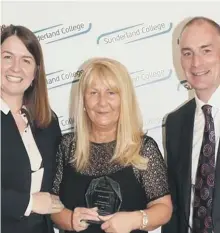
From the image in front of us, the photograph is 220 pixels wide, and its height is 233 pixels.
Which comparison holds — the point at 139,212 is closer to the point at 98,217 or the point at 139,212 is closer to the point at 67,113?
the point at 98,217

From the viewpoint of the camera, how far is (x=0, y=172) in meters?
1.79

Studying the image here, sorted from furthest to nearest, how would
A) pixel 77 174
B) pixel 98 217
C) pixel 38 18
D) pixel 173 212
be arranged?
pixel 38 18, pixel 173 212, pixel 77 174, pixel 98 217

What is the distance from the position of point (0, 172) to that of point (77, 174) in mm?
330

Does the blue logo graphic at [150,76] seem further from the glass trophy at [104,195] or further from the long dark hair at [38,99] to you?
the glass trophy at [104,195]

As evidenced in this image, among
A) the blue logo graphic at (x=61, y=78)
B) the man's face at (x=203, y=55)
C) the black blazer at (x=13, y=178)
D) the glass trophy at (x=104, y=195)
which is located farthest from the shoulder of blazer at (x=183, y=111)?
the black blazer at (x=13, y=178)

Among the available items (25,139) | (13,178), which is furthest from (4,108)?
(13,178)

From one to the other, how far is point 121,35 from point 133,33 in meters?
0.07

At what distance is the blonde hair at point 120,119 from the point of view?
1.85 m

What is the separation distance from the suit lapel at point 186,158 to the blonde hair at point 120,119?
222mm

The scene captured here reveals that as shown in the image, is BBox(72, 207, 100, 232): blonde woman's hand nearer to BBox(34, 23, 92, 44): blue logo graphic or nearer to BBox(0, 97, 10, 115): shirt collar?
BBox(0, 97, 10, 115): shirt collar

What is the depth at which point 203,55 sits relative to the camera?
76.9 inches

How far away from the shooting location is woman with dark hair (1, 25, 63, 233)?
1812mm

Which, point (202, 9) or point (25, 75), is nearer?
point (25, 75)

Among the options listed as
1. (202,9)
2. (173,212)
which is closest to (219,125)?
(173,212)
